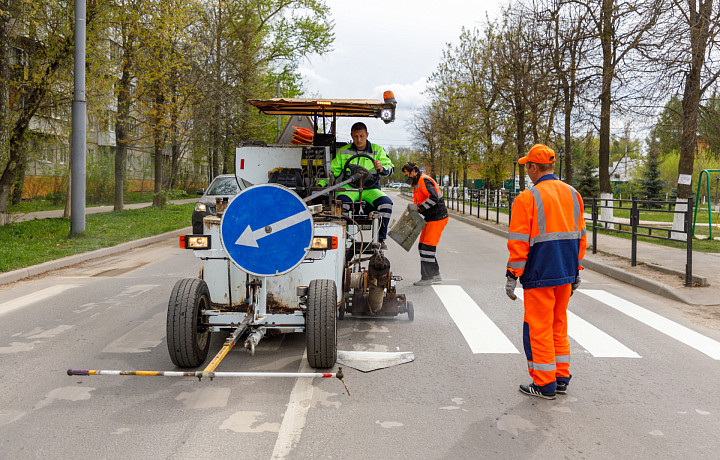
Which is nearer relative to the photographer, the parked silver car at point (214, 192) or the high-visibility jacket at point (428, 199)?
the high-visibility jacket at point (428, 199)

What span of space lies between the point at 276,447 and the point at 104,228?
49.9ft

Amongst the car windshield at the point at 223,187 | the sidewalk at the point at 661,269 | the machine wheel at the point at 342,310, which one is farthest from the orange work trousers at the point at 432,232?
the car windshield at the point at 223,187

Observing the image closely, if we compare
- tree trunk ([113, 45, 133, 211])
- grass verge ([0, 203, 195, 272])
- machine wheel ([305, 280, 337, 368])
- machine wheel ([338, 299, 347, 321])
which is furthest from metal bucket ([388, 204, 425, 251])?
tree trunk ([113, 45, 133, 211])

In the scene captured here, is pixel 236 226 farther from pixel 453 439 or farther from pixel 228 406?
pixel 453 439

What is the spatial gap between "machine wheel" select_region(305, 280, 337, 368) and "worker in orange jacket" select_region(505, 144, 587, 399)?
55.0 inches

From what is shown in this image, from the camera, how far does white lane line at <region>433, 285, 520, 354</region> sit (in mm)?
6059

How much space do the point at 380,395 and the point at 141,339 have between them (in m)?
2.81

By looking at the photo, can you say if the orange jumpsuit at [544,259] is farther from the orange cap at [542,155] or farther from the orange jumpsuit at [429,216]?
the orange jumpsuit at [429,216]

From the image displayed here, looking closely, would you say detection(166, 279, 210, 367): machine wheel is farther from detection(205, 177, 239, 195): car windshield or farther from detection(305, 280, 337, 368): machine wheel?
detection(205, 177, 239, 195): car windshield

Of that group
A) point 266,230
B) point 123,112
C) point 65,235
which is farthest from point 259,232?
point 123,112

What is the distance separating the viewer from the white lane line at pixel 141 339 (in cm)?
579

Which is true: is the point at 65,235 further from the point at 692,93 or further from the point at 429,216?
the point at 692,93

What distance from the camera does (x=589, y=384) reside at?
4.97 m

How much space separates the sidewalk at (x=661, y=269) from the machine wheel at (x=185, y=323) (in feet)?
22.4
